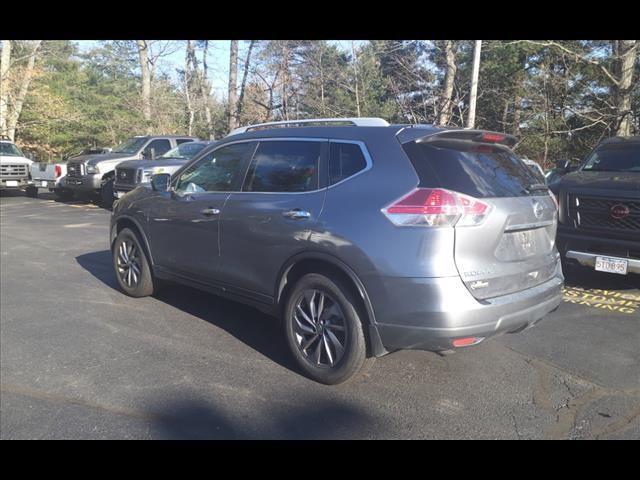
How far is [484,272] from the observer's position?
129 inches

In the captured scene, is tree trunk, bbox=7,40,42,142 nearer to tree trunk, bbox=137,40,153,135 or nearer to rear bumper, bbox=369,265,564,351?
tree trunk, bbox=137,40,153,135

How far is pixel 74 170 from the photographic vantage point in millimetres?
15070

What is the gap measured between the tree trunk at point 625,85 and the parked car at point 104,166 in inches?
531

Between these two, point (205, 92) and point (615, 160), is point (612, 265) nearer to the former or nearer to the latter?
point (615, 160)

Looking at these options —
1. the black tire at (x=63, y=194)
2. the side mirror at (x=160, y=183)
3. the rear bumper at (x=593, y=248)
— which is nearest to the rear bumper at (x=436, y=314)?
Answer: the side mirror at (x=160, y=183)

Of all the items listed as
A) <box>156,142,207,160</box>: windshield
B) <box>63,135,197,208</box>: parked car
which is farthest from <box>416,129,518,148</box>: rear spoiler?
<box>63,135,197,208</box>: parked car

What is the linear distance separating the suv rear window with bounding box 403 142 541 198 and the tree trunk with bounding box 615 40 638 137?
1506 cm

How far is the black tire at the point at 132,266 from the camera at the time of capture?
5.50 m

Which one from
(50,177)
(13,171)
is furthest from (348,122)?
(13,171)

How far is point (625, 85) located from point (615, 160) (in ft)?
38.8

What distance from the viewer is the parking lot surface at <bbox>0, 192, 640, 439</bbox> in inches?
123

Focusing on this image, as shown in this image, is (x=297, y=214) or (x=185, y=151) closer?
(x=297, y=214)

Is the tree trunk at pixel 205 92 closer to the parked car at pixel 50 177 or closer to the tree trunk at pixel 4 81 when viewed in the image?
the tree trunk at pixel 4 81

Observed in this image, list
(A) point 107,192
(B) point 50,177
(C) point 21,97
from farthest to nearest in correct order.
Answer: (C) point 21,97 → (B) point 50,177 → (A) point 107,192
